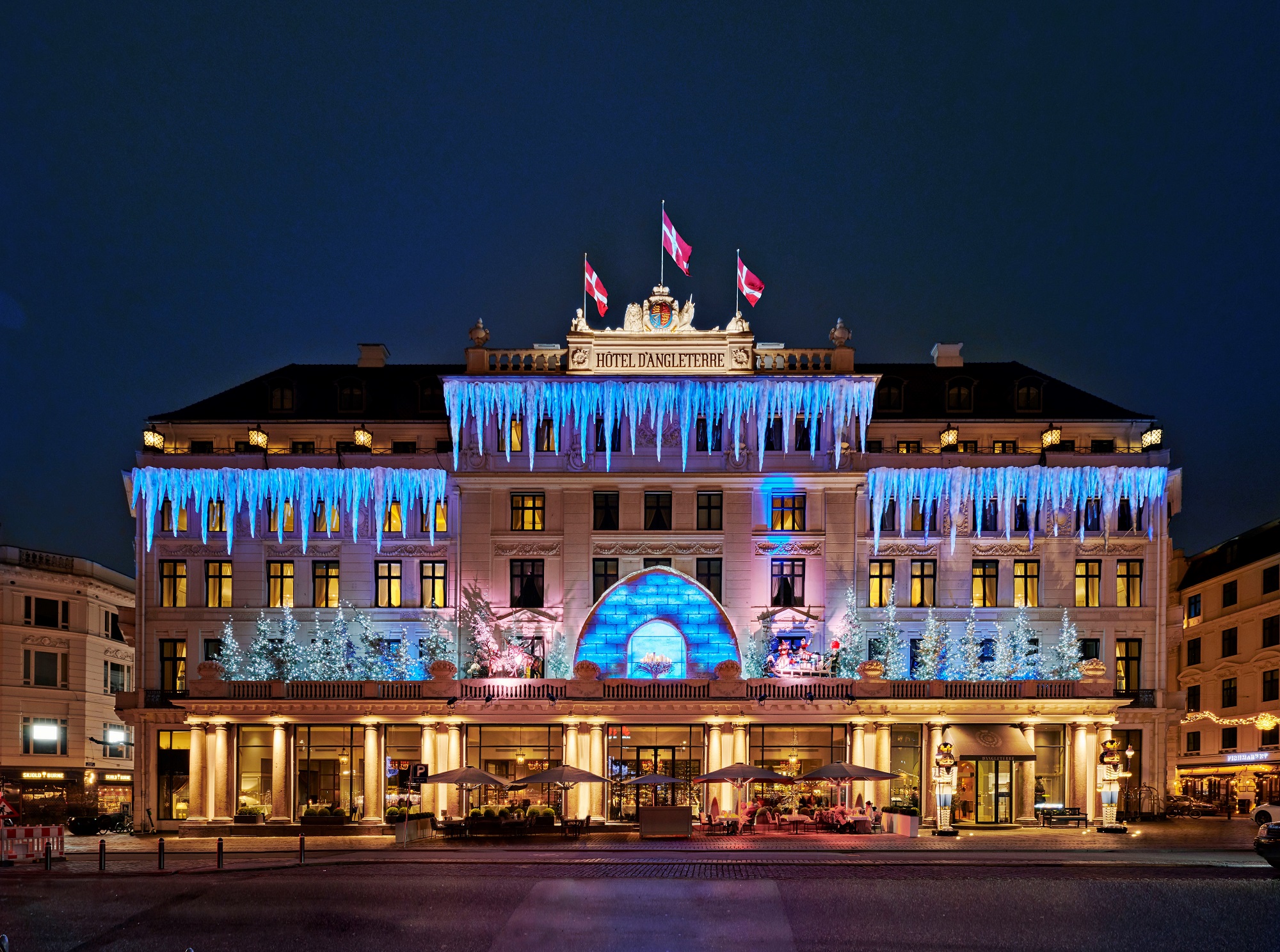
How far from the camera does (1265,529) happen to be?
273ft

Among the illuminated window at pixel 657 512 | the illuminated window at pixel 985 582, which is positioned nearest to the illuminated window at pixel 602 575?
the illuminated window at pixel 657 512

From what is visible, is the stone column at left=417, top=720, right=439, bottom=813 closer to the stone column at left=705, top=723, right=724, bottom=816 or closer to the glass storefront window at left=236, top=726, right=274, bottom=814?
the glass storefront window at left=236, top=726, right=274, bottom=814

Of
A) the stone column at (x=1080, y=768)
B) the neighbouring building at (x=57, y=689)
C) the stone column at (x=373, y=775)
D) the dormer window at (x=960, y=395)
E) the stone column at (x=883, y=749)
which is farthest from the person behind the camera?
the neighbouring building at (x=57, y=689)

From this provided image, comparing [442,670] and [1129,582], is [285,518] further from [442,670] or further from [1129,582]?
[1129,582]

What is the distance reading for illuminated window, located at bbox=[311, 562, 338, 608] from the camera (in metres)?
70.8

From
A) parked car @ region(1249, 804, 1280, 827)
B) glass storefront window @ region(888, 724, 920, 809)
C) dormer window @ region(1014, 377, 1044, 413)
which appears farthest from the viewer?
dormer window @ region(1014, 377, 1044, 413)

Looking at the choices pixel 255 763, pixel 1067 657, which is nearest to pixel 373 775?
pixel 255 763

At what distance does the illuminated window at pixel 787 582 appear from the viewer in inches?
2726

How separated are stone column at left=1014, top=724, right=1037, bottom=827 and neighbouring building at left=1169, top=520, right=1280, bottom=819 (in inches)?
499

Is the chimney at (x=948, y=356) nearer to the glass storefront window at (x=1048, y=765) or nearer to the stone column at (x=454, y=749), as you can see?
the glass storefront window at (x=1048, y=765)

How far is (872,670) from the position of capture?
63250 millimetres

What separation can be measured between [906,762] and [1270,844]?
94.1ft

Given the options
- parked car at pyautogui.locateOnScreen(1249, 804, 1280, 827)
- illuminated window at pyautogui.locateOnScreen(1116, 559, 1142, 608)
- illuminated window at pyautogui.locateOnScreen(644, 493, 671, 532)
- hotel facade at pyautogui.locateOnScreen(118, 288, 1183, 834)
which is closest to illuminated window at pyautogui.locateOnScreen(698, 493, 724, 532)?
hotel facade at pyautogui.locateOnScreen(118, 288, 1183, 834)

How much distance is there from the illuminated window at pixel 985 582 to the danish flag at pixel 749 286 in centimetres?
1719
